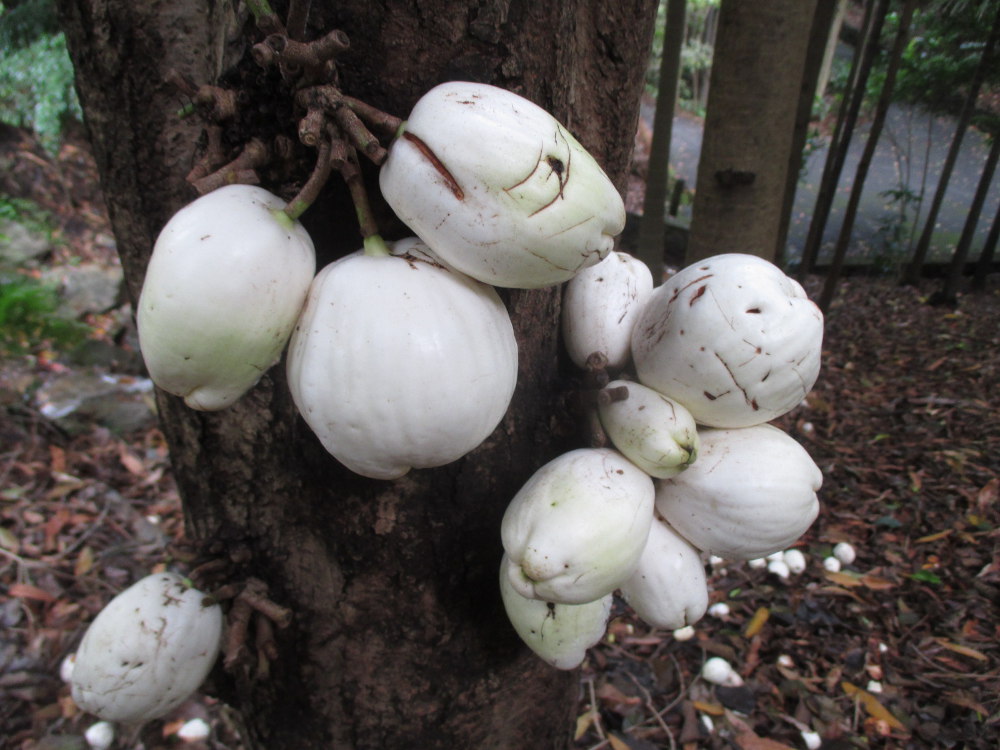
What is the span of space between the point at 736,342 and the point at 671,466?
0.57 feet

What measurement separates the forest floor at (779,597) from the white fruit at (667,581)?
68cm

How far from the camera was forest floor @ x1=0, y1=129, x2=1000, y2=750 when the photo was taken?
2012 millimetres

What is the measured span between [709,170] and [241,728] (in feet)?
5.94

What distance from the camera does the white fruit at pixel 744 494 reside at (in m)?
0.87

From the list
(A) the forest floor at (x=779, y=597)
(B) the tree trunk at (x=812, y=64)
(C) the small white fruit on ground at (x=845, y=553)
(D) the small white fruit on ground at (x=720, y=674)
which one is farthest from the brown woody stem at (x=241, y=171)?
(B) the tree trunk at (x=812, y=64)

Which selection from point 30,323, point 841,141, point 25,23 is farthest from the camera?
point 25,23

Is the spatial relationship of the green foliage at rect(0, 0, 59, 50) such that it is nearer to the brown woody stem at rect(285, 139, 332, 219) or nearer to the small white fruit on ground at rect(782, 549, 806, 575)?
the brown woody stem at rect(285, 139, 332, 219)

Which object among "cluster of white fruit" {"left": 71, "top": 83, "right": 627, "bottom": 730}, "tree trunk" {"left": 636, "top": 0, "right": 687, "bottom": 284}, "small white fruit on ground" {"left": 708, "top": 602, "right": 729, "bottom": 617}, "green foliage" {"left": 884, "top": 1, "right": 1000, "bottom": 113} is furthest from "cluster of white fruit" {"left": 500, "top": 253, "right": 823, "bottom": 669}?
"green foliage" {"left": 884, "top": 1, "right": 1000, "bottom": 113}

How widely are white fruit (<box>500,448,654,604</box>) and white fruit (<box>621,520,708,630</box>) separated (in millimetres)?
99

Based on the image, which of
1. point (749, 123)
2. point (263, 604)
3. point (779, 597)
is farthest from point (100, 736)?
point (749, 123)

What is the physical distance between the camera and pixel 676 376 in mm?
887

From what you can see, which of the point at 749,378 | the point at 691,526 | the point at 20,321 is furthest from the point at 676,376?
the point at 20,321

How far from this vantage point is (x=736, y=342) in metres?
0.84

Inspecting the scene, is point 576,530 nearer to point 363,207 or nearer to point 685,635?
point 363,207
